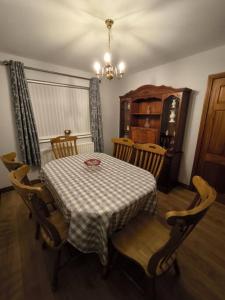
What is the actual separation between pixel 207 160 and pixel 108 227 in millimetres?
2129

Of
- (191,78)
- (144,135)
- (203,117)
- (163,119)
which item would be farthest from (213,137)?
(144,135)

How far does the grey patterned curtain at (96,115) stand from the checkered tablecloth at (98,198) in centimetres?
180

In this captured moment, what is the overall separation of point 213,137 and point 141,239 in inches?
78.0

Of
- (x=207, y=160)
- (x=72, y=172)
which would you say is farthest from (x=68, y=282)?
(x=207, y=160)

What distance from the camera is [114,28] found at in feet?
5.18

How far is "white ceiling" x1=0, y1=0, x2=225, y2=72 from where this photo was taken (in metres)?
1.25

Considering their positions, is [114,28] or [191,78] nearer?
[114,28]

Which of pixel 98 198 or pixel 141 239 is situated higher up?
pixel 98 198

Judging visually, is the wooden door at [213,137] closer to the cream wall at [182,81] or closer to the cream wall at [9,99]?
the cream wall at [182,81]

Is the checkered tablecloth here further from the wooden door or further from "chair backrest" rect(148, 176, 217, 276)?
the wooden door

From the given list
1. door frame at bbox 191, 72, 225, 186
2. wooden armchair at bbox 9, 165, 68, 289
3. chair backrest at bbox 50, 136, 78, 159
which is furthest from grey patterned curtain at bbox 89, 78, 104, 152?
wooden armchair at bbox 9, 165, 68, 289

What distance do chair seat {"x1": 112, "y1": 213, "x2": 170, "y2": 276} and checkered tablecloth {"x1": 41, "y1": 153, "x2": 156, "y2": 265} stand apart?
0.09m

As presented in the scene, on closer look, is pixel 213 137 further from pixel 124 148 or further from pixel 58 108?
pixel 58 108

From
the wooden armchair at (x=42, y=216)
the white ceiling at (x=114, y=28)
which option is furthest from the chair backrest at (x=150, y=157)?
the white ceiling at (x=114, y=28)
